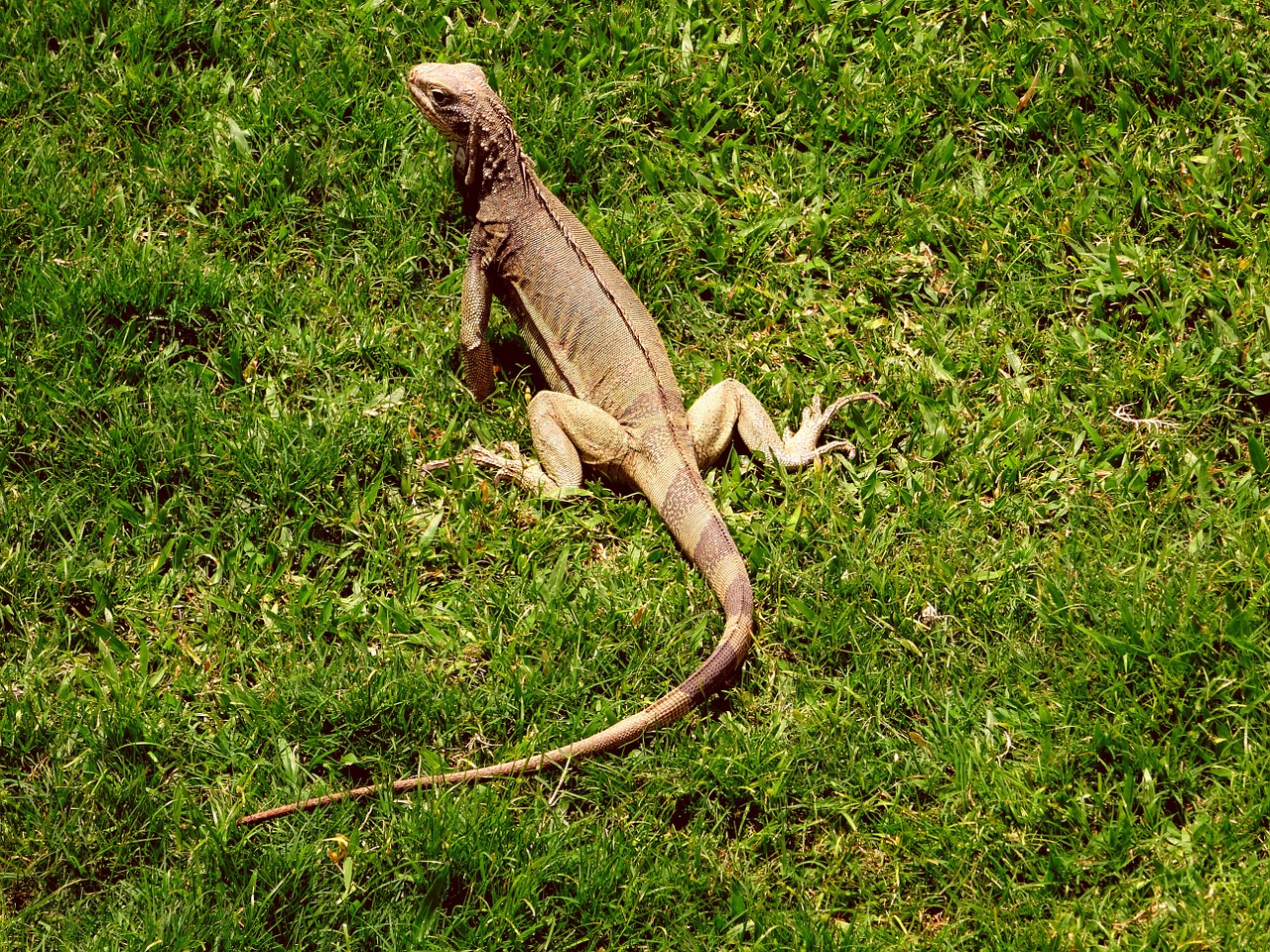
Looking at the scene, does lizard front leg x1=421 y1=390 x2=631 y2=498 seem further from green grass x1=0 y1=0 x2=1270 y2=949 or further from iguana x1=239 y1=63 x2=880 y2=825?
green grass x1=0 y1=0 x2=1270 y2=949

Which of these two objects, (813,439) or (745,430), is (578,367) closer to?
(745,430)

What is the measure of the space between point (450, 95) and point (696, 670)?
2.61 metres

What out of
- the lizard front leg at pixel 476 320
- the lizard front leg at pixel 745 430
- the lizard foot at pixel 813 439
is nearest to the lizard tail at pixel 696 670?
the lizard front leg at pixel 745 430

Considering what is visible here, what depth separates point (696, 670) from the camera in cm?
463

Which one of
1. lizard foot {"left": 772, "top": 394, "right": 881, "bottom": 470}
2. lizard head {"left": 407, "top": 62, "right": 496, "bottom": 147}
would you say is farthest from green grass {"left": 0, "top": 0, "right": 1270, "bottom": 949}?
lizard head {"left": 407, "top": 62, "right": 496, "bottom": 147}

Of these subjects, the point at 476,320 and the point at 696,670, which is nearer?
the point at 696,670

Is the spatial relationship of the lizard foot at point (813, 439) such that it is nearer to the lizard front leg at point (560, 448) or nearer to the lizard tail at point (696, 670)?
the lizard tail at point (696, 670)

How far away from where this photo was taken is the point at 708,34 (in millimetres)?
6348

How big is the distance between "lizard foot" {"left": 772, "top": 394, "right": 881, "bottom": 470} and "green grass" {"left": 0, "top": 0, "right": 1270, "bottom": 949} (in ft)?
0.21

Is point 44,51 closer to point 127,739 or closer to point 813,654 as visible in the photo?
point 127,739

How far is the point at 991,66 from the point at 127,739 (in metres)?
4.69

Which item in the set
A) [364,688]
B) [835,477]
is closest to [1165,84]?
[835,477]

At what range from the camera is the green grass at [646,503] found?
4.23 metres

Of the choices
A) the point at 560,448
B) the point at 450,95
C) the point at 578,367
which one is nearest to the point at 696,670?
the point at 560,448
